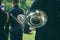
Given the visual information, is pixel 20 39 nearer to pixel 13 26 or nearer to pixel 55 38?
pixel 13 26

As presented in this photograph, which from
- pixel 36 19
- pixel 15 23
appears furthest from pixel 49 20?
pixel 15 23

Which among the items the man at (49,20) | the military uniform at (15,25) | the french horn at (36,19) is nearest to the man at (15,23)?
the military uniform at (15,25)

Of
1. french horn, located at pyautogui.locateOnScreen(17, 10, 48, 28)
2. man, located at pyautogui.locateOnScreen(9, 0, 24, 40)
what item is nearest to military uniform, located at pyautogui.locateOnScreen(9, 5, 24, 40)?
man, located at pyautogui.locateOnScreen(9, 0, 24, 40)

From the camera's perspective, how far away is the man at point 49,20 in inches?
168

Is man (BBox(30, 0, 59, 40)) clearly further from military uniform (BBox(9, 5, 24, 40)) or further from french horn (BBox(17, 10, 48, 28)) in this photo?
military uniform (BBox(9, 5, 24, 40))

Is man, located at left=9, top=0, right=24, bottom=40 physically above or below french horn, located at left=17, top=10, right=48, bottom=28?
below

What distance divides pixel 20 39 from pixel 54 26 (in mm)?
4942

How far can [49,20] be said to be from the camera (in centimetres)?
430

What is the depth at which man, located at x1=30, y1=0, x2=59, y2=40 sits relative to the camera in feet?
14.0

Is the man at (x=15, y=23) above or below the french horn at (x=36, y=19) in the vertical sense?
below

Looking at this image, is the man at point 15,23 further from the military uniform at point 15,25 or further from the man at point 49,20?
the man at point 49,20

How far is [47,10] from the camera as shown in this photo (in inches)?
169

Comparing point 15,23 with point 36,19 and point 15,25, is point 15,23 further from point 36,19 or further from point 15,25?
point 36,19

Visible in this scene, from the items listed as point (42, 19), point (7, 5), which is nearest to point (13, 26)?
point (42, 19)
